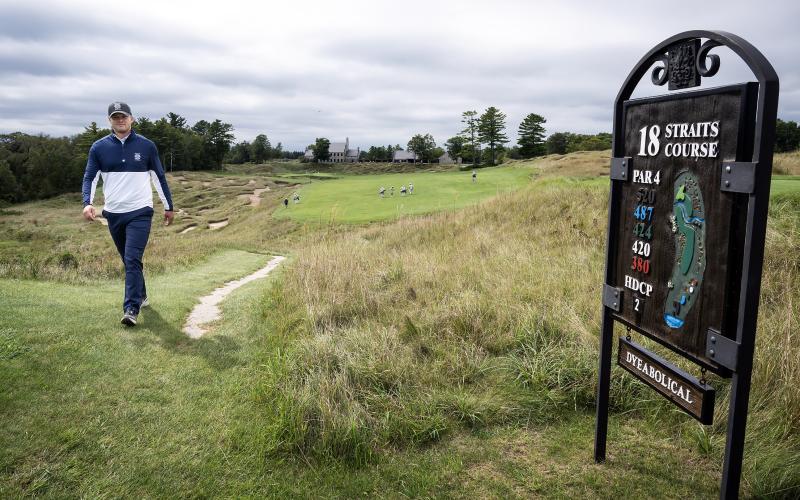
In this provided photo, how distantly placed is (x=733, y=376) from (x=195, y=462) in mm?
3243

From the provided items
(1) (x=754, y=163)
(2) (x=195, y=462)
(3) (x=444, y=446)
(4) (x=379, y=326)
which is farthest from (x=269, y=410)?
(1) (x=754, y=163)

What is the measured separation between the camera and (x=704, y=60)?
274 centimetres

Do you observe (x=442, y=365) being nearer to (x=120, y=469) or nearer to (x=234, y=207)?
(x=120, y=469)

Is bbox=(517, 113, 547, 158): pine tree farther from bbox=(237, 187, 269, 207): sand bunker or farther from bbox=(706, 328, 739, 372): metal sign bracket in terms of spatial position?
bbox=(706, 328, 739, 372): metal sign bracket

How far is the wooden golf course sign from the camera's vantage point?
7.94ft

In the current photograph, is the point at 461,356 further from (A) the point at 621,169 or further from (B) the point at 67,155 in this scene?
(B) the point at 67,155

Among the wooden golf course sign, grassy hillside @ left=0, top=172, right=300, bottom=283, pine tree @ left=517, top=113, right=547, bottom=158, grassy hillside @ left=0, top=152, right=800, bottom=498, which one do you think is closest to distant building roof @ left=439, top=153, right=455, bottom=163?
pine tree @ left=517, top=113, right=547, bottom=158

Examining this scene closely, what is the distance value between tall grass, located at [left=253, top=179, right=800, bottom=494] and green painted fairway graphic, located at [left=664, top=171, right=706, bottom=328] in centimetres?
126

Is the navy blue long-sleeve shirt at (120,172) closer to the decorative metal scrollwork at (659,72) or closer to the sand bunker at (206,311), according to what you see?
the sand bunker at (206,311)

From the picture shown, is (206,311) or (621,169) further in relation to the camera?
(206,311)

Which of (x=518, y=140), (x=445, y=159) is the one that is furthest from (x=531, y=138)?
(x=445, y=159)

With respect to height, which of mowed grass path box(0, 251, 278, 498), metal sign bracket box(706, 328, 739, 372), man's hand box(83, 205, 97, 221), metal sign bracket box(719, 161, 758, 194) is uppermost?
metal sign bracket box(719, 161, 758, 194)

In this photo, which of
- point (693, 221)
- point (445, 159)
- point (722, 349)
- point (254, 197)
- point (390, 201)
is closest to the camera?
point (722, 349)

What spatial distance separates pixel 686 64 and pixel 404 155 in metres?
108
